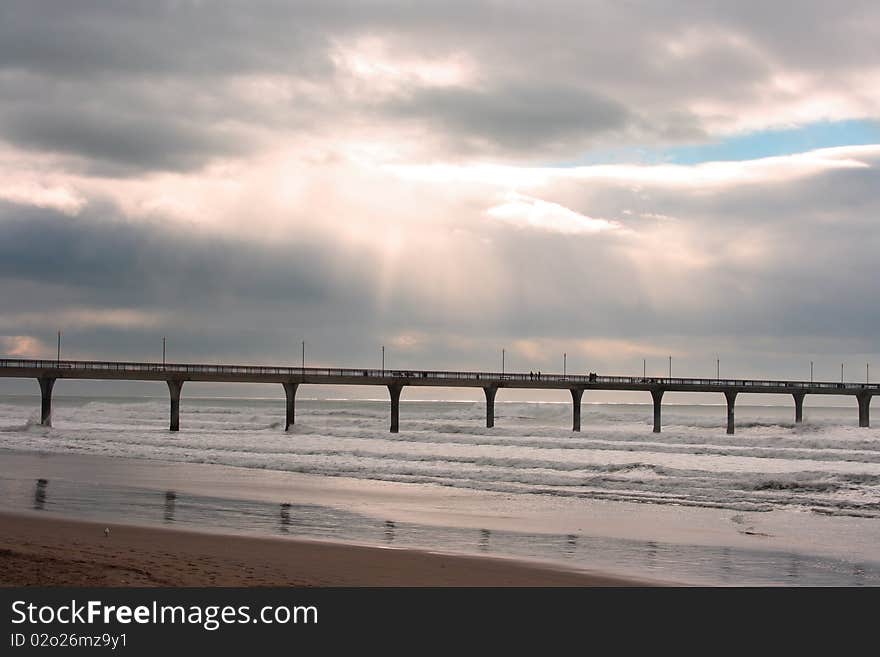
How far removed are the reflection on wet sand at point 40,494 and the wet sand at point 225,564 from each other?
4.09 m

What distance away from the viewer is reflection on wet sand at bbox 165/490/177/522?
20612 millimetres

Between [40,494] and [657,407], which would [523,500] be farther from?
[657,407]

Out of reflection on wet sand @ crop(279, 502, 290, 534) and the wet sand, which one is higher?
the wet sand

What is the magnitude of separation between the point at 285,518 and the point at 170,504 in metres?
3.91

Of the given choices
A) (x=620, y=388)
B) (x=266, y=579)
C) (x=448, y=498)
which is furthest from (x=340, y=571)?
(x=620, y=388)

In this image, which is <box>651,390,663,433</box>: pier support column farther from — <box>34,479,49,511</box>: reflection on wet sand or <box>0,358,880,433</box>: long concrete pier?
<box>34,479,49,511</box>: reflection on wet sand

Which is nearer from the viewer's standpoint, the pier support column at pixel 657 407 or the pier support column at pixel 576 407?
the pier support column at pixel 576 407

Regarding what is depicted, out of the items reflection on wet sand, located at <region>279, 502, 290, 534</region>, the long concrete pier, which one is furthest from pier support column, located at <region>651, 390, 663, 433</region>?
reflection on wet sand, located at <region>279, 502, 290, 534</region>

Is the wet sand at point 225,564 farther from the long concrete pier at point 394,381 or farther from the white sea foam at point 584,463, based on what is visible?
the long concrete pier at point 394,381

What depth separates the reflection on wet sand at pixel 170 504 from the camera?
20.6 meters

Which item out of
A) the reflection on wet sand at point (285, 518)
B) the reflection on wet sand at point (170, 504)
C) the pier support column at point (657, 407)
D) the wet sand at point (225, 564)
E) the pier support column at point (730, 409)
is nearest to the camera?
the wet sand at point (225, 564)

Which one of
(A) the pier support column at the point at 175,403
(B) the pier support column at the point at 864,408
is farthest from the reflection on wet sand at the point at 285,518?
(B) the pier support column at the point at 864,408

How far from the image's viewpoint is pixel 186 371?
6969cm

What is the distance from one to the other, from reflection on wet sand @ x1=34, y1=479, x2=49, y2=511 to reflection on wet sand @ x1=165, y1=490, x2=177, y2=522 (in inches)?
113
